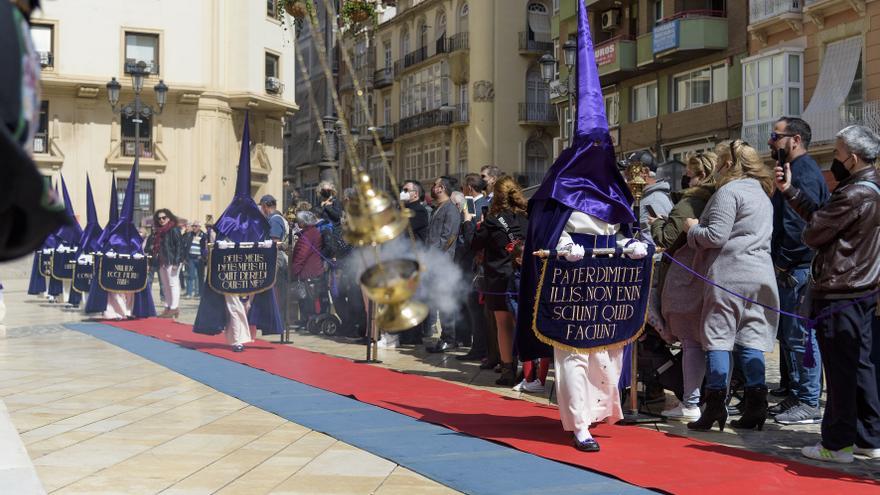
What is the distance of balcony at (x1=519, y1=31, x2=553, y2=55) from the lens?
53.4 m

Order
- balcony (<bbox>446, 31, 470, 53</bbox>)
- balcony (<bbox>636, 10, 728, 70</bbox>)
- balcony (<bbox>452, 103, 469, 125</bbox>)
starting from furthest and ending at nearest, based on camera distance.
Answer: balcony (<bbox>452, 103, 469, 125</bbox>) < balcony (<bbox>446, 31, 470, 53</bbox>) < balcony (<bbox>636, 10, 728, 70</bbox>)

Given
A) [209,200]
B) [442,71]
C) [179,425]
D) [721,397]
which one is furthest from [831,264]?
[442,71]

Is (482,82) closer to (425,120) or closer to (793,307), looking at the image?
(425,120)

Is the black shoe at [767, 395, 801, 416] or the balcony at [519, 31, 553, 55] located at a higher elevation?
the balcony at [519, 31, 553, 55]

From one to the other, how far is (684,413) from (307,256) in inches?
355

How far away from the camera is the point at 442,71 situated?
190ft

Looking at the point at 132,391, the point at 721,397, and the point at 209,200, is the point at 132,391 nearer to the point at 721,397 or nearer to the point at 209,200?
the point at 721,397

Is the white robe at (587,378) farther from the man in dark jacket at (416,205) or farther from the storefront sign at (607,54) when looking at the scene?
the storefront sign at (607,54)

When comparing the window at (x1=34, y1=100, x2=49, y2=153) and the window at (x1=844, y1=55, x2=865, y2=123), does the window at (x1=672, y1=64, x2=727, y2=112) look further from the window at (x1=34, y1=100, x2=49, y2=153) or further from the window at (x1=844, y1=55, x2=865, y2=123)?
the window at (x1=34, y1=100, x2=49, y2=153)

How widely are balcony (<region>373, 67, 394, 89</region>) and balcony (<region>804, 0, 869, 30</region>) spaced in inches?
1433

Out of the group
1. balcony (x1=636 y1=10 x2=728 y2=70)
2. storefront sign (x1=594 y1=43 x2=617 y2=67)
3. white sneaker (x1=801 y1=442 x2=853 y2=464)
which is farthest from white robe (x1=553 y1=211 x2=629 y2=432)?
storefront sign (x1=594 y1=43 x2=617 y2=67)

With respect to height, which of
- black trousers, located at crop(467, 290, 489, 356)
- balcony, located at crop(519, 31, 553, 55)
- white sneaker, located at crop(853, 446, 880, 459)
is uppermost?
balcony, located at crop(519, 31, 553, 55)

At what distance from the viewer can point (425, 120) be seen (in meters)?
58.8

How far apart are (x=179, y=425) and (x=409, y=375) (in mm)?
3588
